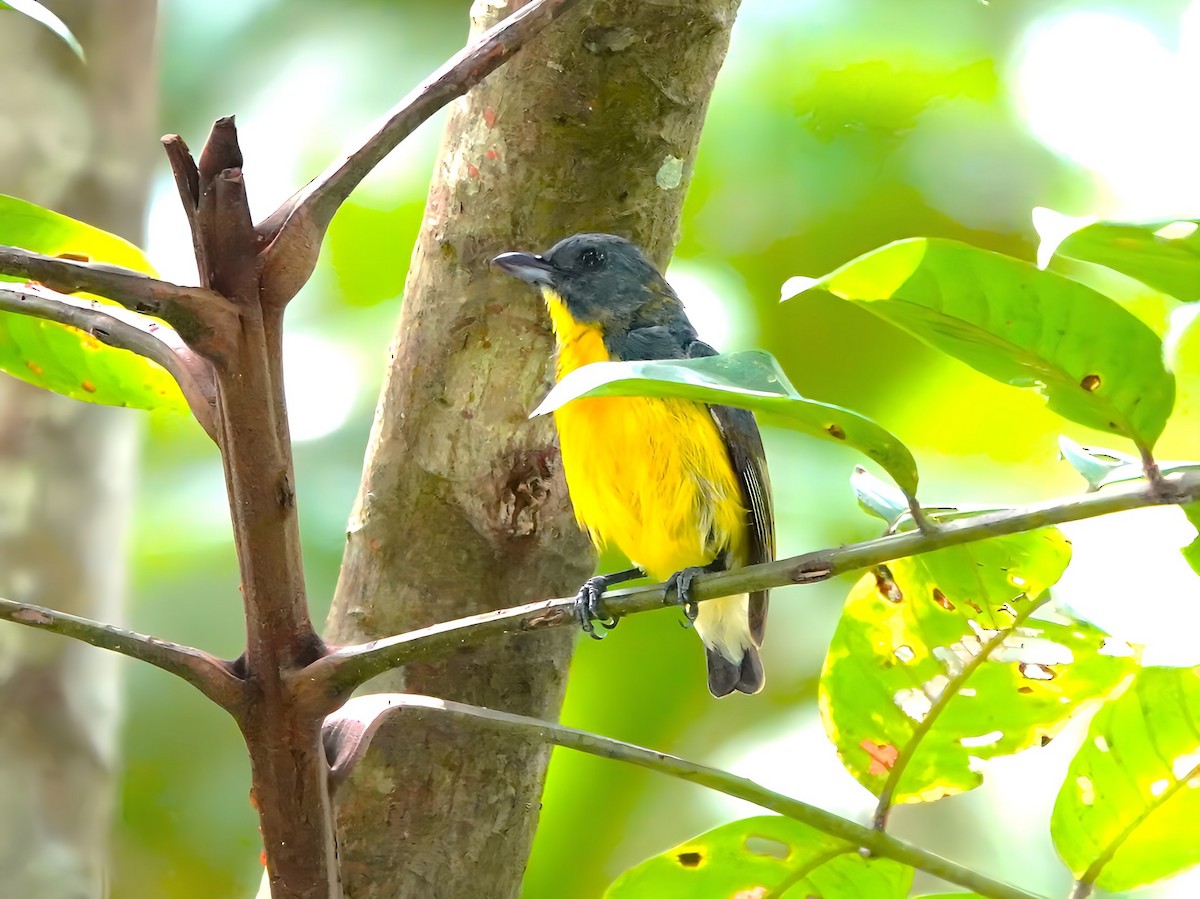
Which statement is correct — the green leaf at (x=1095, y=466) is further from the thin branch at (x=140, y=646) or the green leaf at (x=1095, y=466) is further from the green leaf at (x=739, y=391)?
the thin branch at (x=140, y=646)

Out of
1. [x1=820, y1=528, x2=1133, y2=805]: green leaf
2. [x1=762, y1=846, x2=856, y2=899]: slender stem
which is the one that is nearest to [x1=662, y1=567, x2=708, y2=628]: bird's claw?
[x1=820, y1=528, x2=1133, y2=805]: green leaf

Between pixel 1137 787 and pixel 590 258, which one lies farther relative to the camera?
pixel 590 258

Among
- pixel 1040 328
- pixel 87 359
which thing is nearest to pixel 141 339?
pixel 87 359

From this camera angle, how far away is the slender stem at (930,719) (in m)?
1.41

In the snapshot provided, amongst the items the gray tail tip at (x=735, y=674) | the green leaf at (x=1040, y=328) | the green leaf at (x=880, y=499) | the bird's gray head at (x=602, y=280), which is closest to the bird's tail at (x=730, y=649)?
the gray tail tip at (x=735, y=674)

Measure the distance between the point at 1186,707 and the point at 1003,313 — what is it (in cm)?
65

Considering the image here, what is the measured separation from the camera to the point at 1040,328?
0.99 m

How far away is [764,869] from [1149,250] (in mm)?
860

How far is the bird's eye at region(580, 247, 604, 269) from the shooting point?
2061mm

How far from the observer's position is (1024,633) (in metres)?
1.41

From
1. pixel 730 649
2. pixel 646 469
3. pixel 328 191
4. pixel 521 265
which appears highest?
pixel 521 265

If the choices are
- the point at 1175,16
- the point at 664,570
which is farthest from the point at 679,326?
the point at 1175,16

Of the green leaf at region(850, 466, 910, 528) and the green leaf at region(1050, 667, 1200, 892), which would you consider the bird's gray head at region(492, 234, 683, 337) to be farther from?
the green leaf at region(1050, 667, 1200, 892)

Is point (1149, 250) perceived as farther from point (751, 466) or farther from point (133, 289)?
point (751, 466)
